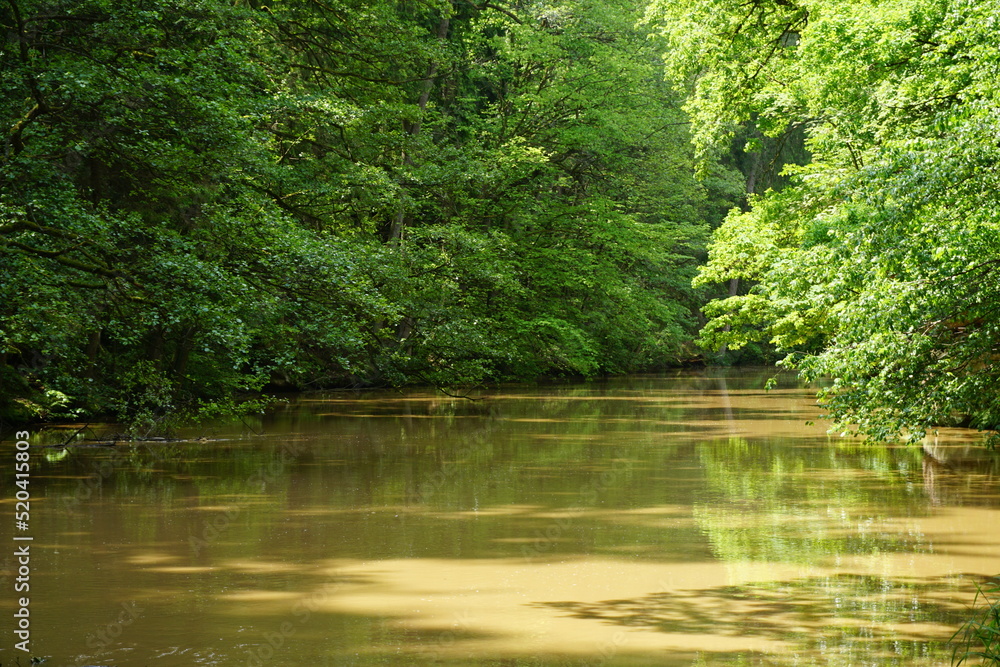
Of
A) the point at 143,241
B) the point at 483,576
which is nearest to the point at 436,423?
the point at 143,241

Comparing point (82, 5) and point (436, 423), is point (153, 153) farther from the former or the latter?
point (436, 423)

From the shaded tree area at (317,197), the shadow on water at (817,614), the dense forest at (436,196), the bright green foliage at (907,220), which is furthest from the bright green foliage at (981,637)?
the shaded tree area at (317,197)

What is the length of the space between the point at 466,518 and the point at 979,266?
5.57 metres

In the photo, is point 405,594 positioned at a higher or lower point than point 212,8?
lower

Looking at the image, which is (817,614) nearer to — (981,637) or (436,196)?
(981,637)

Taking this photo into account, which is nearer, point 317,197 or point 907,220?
point 907,220

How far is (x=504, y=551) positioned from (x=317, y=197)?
12202 mm

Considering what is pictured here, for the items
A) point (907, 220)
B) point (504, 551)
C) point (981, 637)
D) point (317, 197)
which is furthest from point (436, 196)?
point (981, 637)

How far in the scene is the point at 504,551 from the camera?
911cm

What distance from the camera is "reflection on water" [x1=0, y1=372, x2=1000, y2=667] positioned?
21.1 ft

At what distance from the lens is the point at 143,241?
12.1 metres

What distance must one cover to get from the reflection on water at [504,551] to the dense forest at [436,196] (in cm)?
133

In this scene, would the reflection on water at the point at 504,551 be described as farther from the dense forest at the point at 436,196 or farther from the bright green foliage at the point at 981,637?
the dense forest at the point at 436,196

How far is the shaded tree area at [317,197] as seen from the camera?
38.1ft
